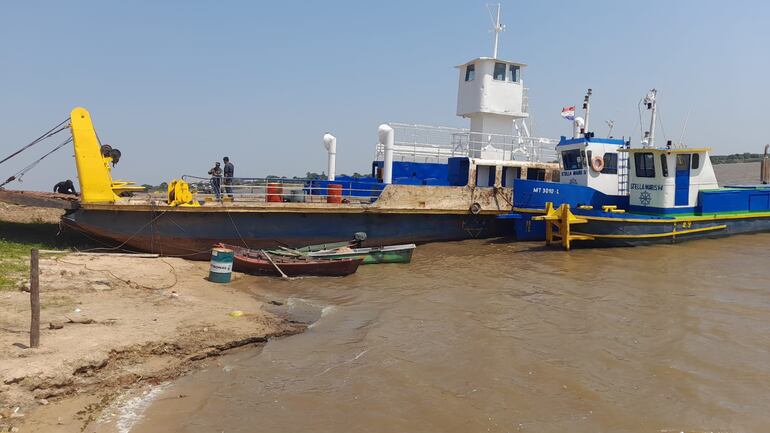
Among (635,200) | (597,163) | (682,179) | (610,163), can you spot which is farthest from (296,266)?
(682,179)

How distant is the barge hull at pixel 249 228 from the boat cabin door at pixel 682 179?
18.7ft

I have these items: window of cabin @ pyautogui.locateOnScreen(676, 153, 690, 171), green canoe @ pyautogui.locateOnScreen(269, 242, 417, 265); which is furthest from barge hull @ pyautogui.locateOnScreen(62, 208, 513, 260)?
window of cabin @ pyautogui.locateOnScreen(676, 153, 690, 171)

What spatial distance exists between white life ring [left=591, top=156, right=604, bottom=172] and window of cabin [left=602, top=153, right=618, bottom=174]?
184mm

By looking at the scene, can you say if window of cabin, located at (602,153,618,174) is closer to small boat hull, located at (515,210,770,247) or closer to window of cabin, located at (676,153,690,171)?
window of cabin, located at (676,153,690,171)

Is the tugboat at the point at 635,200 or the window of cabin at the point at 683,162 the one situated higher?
the window of cabin at the point at 683,162

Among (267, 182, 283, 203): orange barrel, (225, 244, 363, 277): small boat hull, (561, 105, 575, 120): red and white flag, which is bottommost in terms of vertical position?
(225, 244, 363, 277): small boat hull

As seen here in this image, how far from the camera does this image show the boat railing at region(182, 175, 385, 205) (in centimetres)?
1470

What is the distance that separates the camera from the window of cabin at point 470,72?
20169 millimetres

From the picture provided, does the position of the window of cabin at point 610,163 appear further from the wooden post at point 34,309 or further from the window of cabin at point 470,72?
the wooden post at point 34,309

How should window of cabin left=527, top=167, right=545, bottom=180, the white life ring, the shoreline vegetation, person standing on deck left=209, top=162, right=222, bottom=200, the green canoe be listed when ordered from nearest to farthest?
the shoreline vegetation → the green canoe → person standing on deck left=209, top=162, right=222, bottom=200 → the white life ring → window of cabin left=527, top=167, right=545, bottom=180

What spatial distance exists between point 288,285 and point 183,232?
→ 3.74m

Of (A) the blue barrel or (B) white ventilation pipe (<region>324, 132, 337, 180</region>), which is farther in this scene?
(B) white ventilation pipe (<region>324, 132, 337, 180</region>)

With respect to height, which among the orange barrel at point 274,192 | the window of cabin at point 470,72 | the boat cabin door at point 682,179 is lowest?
the orange barrel at point 274,192

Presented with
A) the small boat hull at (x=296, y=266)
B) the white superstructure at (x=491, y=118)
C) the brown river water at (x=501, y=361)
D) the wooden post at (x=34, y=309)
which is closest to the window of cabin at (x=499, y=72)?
the white superstructure at (x=491, y=118)
